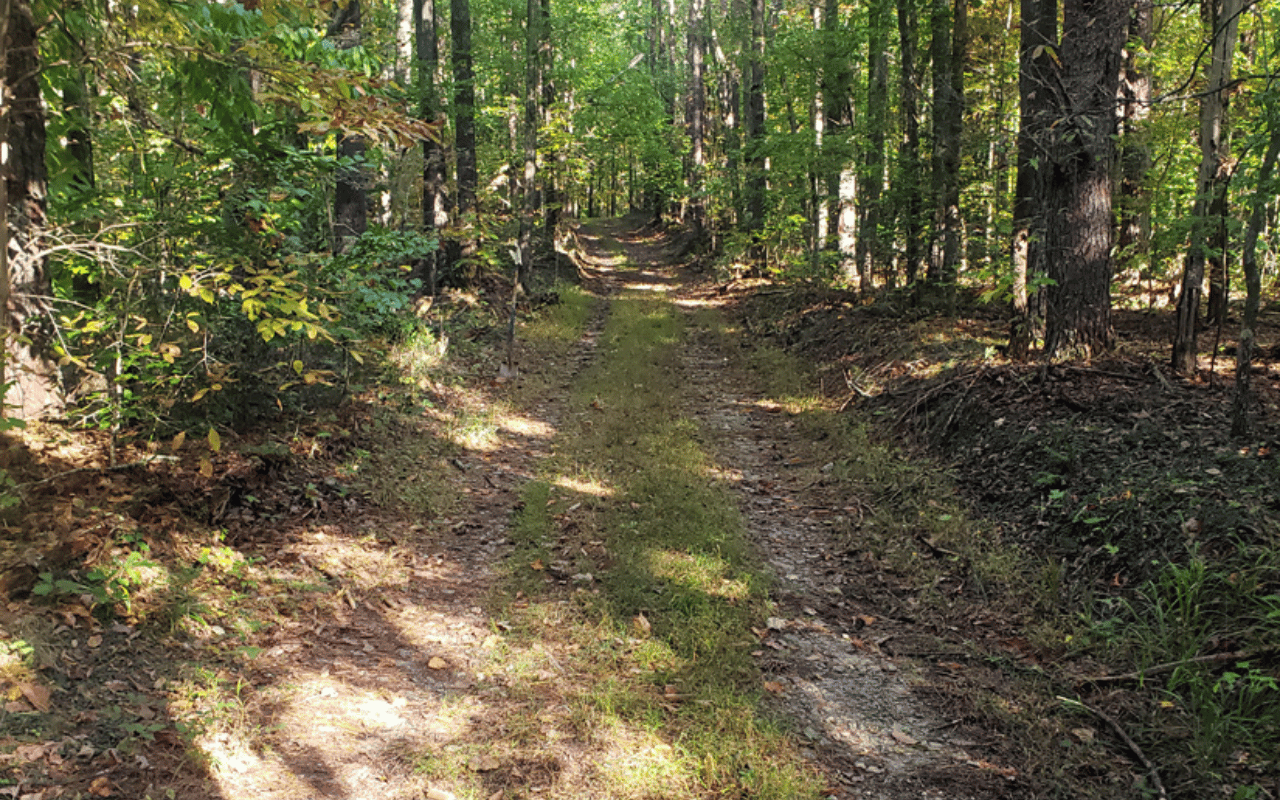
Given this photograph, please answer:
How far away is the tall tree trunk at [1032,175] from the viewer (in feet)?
27.8

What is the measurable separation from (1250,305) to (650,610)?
17.6ft

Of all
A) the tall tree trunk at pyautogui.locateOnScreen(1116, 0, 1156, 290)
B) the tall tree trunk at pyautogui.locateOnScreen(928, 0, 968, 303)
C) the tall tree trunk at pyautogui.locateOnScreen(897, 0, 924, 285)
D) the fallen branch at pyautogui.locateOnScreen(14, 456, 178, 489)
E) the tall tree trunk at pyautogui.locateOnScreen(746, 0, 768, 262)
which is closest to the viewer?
the fallen branch at pyautogui.locateOnScreen(14, 456, 178, 489)

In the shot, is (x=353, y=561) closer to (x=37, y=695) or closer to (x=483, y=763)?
(x=37, y=695)

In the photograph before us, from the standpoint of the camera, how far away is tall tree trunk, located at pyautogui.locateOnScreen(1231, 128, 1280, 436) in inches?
214

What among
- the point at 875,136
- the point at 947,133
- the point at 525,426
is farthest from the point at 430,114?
the point at 947,133

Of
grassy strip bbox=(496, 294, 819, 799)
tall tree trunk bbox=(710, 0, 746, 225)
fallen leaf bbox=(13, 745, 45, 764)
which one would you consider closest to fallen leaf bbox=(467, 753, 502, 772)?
grassy strip bbox=(496, 294, 819, 799)

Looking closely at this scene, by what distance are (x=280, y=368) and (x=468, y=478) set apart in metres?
2.28

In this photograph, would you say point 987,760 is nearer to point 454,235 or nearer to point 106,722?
point 106,722

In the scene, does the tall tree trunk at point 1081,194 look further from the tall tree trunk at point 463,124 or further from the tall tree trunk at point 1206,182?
the tall tree trunk at point 463,124

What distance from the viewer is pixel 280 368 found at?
732 centimetres

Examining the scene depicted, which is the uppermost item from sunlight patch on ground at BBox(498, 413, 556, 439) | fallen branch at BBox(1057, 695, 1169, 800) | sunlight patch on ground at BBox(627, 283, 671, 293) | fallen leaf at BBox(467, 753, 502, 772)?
sunlight patch on ground at BBox(627, 283, 671, 293)

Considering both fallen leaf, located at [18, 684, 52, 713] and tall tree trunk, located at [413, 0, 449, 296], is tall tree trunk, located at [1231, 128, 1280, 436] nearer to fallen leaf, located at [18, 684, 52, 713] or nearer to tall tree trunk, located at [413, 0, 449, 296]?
fallen leaf, located at [18, 684, 52, 713]

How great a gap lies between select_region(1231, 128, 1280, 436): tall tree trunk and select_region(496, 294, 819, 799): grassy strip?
409 centimetres

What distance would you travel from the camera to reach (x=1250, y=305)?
575cm
